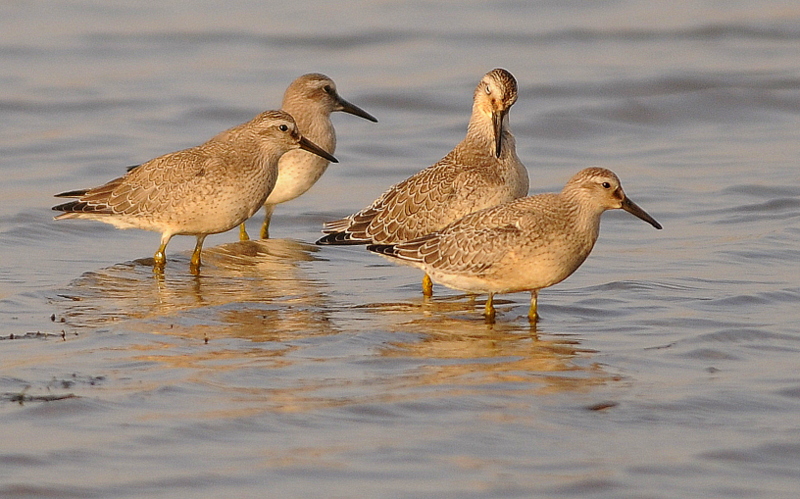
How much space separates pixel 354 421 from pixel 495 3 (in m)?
18.8

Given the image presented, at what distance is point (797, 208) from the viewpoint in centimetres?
1328

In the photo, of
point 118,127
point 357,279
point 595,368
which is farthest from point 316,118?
point 595,368

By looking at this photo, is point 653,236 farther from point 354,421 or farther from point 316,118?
point 354,421

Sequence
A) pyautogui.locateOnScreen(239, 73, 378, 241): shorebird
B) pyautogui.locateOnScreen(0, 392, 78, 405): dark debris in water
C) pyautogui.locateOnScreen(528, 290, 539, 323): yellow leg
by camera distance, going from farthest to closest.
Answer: pyautogui.locateOnScreen(239, 73, 378, 241): shorebird < pyautogui.locateOnScreen(528, 290, 539, 323): yellow leg < pyautogui.locateOnScreen(0, 392, 78, 405): dark debris in water

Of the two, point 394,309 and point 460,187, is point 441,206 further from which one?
point 394,309

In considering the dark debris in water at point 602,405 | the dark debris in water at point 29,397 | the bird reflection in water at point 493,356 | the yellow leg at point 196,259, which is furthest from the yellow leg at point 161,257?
the dark debris in water at point 602,405

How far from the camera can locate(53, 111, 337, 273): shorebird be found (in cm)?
1109

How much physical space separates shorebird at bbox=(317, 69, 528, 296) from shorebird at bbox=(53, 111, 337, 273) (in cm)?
83

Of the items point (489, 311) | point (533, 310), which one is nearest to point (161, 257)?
point (489, 311)

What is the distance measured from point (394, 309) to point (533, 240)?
149 centimetres

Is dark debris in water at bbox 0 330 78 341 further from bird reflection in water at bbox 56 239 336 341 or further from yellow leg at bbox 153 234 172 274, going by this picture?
yellow leg at bbox 153 234 172 274

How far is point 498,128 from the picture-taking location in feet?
35.8

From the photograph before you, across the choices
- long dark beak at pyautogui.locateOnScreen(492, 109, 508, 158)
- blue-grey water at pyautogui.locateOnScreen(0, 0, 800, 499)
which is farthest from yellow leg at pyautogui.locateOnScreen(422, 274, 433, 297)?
long dark beak at pyautogui.locateOnScreen(492, 109, 508, 158)

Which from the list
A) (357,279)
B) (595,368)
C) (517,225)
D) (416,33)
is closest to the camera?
(595,368)
